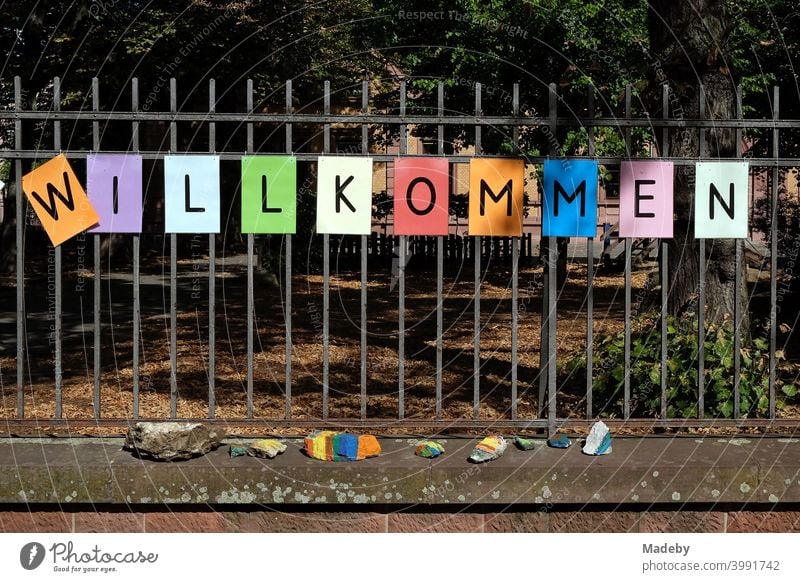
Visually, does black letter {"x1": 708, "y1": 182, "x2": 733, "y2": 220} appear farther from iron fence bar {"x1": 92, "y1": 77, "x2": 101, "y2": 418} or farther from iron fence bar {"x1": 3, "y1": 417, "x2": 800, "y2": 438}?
iron fence bar {"x1": 92, "y1": 77, "x2": 101, "y2": 418}

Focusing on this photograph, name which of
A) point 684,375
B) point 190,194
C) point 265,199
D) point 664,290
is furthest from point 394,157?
point 684,375

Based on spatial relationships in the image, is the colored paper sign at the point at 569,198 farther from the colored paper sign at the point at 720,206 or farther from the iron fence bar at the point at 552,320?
the colored paper sign at the point at 720,206

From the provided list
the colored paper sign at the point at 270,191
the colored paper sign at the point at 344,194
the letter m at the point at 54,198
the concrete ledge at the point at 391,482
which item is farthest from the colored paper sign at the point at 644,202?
the letter m at the point at 54,198

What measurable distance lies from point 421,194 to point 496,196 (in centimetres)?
40

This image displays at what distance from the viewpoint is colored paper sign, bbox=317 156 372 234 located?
507 cm

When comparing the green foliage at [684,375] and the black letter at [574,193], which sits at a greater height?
the black letter at [574,193]

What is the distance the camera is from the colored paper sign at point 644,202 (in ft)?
17.0

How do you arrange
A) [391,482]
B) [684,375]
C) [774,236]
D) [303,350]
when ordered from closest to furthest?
1. [391,482]
2. [774,236]
3. [684,375]
4. [303,350]

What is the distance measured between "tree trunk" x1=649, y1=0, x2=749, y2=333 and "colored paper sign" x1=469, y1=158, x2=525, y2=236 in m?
2.27

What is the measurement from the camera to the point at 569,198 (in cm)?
515

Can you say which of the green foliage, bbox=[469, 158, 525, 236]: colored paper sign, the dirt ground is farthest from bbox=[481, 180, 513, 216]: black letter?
the dirt ground

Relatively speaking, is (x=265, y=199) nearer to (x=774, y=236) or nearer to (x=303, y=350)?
(x=774, y=236)

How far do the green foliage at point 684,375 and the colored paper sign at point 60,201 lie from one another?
10.4 feet

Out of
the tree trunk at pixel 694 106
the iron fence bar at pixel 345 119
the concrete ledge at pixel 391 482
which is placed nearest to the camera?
the concrete ledge at pixel 391 482
